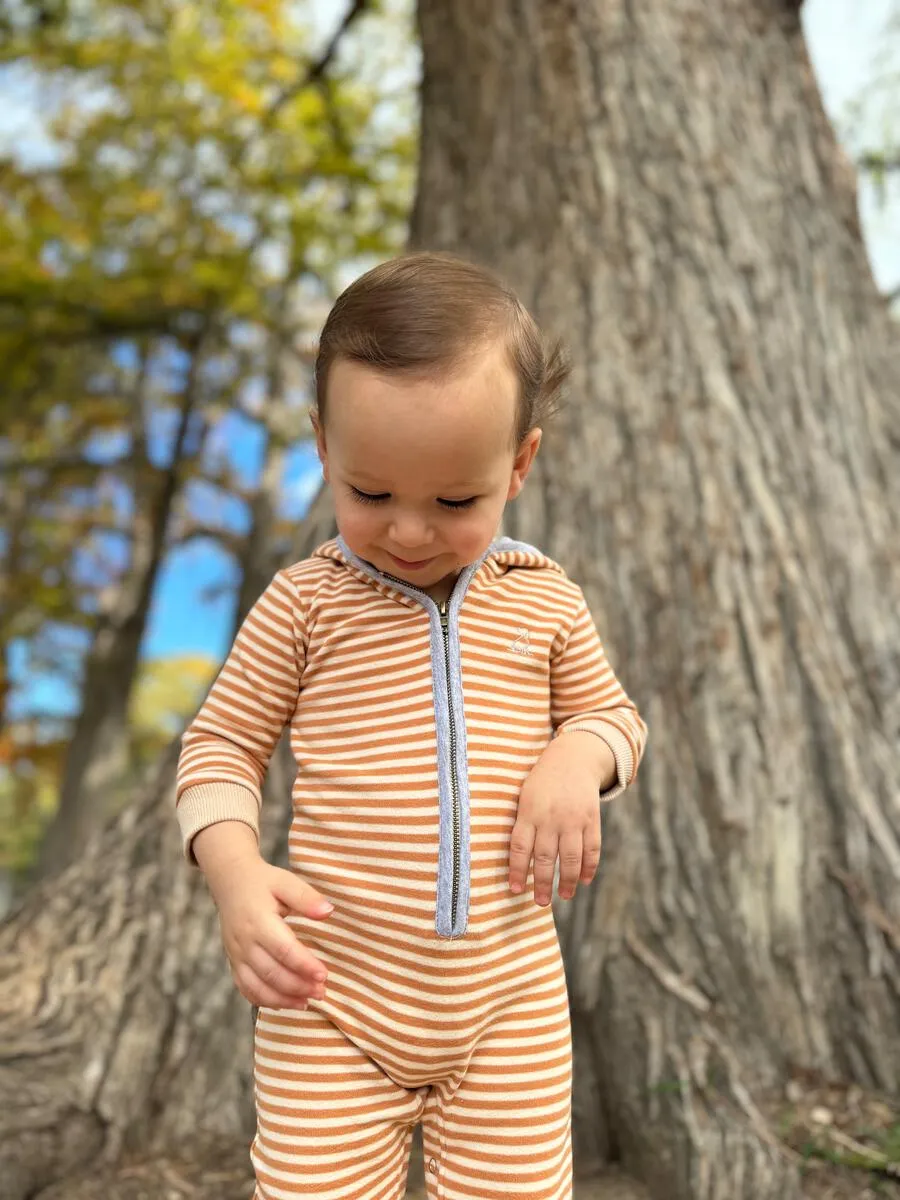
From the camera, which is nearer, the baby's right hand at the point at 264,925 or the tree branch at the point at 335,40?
the baby's right hand at the point at 264,925

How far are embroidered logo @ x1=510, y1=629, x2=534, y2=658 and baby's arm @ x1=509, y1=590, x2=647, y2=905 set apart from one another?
67mm

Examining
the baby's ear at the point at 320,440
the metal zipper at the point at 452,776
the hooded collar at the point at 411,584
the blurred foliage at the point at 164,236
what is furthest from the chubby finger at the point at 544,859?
the blurred foliage at the point at 164,236

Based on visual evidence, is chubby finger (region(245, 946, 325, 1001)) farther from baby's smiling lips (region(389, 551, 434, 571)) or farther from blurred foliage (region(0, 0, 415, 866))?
blurred foliage (region(0, 0, 415, 866))

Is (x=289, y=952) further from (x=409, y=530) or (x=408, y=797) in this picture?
(x=409, y=530)

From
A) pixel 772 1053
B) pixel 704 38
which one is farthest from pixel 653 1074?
pixel 704 38

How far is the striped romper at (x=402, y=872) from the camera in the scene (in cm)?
161

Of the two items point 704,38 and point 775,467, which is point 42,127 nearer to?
point 704,38

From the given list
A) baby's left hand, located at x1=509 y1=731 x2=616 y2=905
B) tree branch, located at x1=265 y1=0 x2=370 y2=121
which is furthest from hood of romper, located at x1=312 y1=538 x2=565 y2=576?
tree branch, located at x1=265 y1=0 x2=370 y2=121

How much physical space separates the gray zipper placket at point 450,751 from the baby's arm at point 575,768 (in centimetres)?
9

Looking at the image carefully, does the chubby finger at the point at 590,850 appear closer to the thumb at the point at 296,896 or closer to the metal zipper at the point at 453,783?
the metal zipper at the point at 453,783

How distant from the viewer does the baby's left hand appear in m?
1.62

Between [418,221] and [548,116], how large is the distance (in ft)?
1.70

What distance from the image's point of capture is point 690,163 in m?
3.34

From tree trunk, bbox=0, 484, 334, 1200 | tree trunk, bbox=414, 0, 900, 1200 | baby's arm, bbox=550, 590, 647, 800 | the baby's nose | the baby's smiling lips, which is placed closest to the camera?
the baby's nose
